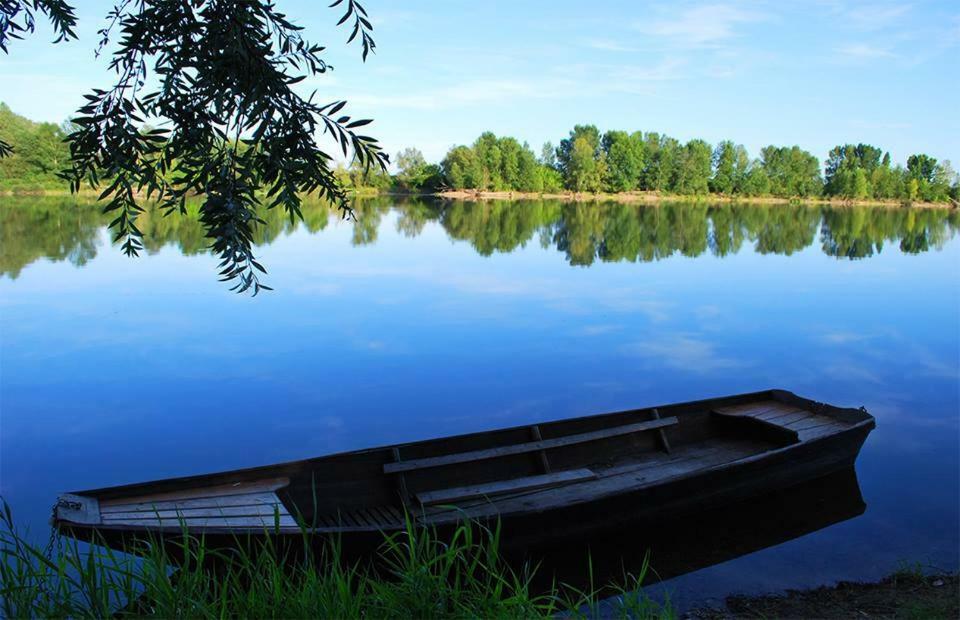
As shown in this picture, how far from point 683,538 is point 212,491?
490 centimetres

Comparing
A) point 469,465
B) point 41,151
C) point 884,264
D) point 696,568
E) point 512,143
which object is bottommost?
point 696,568

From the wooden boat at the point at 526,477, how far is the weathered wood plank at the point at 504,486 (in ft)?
0.05

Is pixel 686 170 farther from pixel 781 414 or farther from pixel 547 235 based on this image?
pixel 781 414

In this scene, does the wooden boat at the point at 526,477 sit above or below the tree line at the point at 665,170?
below

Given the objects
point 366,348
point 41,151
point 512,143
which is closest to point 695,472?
point 366,348

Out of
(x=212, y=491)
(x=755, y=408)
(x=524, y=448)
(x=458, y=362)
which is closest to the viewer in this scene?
(x=212, y=491)

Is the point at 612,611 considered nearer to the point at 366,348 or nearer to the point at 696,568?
the point at 696,568

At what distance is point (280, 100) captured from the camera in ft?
8.98

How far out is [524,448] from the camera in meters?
7.91

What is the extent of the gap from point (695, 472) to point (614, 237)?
1339 inches

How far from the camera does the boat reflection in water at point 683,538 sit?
6859 mm

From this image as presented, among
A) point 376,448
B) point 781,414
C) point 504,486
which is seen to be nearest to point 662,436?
point 781,414

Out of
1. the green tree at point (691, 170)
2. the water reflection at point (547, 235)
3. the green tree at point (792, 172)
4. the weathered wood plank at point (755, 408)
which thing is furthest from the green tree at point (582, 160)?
the weathered wood plank at point (755, 408)

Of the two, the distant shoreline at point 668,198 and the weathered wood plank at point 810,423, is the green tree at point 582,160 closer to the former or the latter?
the distant shoreline at point 668,198
